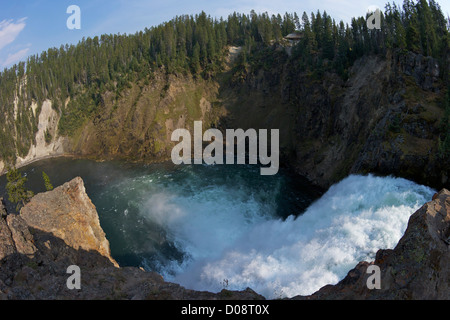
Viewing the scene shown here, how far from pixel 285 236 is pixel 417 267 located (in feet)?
64.2

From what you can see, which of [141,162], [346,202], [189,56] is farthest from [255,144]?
[189,56]

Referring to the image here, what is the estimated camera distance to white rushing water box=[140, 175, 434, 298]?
862 inches

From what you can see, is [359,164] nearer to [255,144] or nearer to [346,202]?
[346,202]

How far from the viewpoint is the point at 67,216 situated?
25.6 meters

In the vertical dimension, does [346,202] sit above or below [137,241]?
above

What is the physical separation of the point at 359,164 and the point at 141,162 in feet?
150

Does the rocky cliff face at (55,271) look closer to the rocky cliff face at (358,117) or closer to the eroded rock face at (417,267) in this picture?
the eroded rock face at (417,267)

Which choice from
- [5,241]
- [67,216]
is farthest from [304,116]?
[5,241]

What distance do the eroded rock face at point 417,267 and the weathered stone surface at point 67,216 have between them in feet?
66.1

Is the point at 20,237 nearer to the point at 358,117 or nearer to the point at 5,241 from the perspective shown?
the point at 5,241

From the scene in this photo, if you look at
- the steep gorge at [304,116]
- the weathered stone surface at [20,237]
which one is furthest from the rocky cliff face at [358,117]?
the weathered stone surface at [20,237]

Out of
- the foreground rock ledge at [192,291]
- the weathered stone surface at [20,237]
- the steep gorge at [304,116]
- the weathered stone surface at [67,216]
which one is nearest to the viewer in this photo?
the foreground rock ledge at [192,291]

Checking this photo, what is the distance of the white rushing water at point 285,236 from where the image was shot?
2191 centimetres
